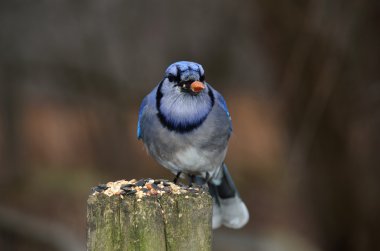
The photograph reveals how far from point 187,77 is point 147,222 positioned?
119 cm

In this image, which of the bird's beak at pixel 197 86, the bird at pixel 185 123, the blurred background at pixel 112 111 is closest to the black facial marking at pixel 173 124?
the bird at pixel 185 123

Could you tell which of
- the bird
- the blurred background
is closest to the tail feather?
the bird

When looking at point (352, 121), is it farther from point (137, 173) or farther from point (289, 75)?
point (137, 173)

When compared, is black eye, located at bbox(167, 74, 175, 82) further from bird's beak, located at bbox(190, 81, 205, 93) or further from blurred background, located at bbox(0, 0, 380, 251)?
blurred background, located at bbox(0, 0, 380, 251)

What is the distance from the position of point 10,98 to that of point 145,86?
1463 mm

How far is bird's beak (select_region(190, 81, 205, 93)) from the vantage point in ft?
9.86

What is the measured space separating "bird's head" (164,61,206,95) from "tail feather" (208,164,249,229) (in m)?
1.05

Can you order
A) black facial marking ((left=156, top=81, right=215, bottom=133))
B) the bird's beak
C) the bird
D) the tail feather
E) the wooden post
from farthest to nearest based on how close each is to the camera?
the tail feather, black facial marking ((left=156, top=81, right=215, bottom=133)), the bird, the bird's beak, the wooden post

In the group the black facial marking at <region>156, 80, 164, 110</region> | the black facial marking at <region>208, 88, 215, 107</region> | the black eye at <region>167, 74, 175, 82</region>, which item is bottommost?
the black facial marking at <region>156, 80, 164, 110</region>

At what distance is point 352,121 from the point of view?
4.57 m

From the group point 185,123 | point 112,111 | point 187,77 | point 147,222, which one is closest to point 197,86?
point 187,77

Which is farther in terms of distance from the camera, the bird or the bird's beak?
the bird

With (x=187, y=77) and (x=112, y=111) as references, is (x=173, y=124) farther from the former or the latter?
(x=112, y=111)

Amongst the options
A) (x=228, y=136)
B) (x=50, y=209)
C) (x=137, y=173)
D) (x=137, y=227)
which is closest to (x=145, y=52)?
(x=137, y=173)
